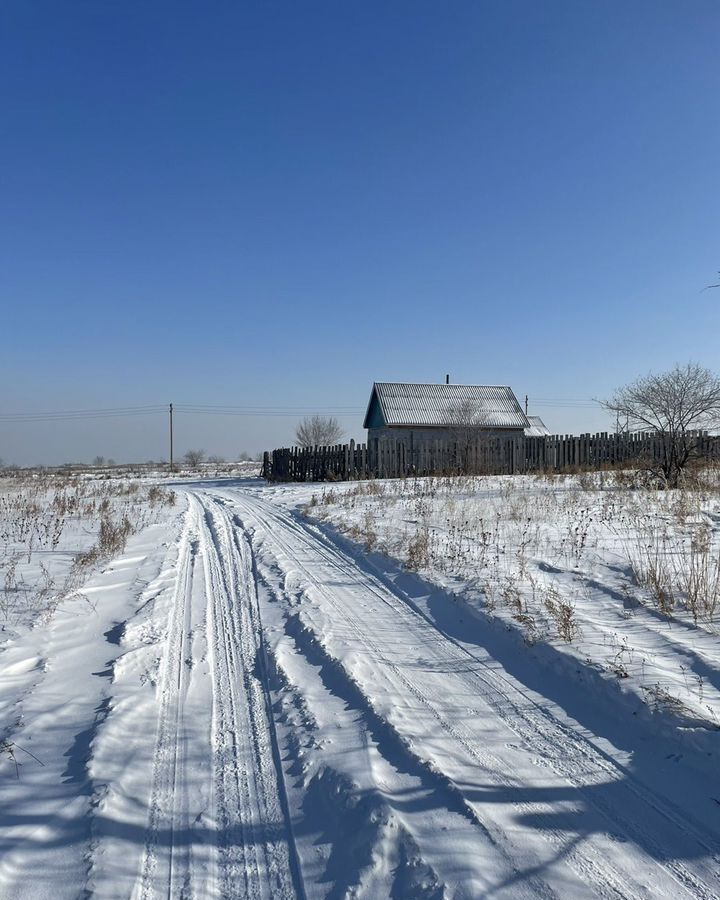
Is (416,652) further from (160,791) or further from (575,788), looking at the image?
(160,791)

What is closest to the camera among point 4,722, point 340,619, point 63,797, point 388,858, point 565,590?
point 388,858

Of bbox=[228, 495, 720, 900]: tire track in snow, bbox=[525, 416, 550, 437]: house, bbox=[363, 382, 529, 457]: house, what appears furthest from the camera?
bbox=[525, 416, 550, 437]: house

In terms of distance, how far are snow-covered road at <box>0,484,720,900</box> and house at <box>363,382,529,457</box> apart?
2980 centimetres

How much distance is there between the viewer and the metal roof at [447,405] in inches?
1422

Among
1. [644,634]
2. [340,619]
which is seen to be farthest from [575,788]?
[340,619]

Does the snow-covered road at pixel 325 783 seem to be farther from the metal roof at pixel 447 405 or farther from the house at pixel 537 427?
the house at pixel 537 427

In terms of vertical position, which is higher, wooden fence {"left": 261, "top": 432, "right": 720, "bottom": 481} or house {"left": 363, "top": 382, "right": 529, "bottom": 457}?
house {"left": 363, "top": 382, "right": 529, "bottom": 457}

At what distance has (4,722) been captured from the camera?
3.72 metres

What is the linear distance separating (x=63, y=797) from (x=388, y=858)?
1619 millimetres

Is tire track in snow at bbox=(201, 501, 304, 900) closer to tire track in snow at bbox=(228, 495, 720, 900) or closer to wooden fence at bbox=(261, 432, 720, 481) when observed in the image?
tire track in snow at bbox=(228, 495, 720, 900)

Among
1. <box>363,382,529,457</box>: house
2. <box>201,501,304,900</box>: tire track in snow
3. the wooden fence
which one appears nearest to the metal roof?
<box>363,382,529,457</box>: house

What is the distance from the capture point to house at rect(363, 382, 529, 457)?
35938mm

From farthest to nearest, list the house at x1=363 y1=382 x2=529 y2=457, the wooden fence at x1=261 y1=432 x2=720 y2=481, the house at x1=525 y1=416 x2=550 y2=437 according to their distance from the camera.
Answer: the house at x1=525 y1=416 x2=550 y2=437
the house at x1=363 y1=382 x2=529 y2=457
the wooden fence at x1=261 y1=432 x2=720 y2=481

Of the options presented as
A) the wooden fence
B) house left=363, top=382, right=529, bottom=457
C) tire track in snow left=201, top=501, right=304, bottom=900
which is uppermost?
house left=363, top=382, right=529, bottom=457
